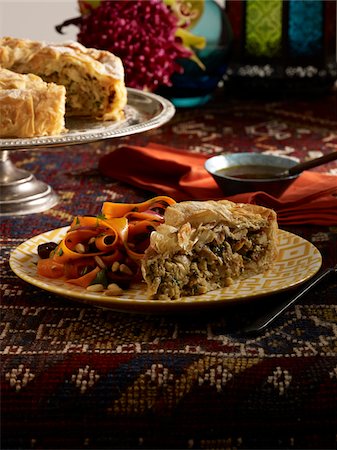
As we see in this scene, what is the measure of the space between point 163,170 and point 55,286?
1105mm

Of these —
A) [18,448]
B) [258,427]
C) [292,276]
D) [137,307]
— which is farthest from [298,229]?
[18,448]

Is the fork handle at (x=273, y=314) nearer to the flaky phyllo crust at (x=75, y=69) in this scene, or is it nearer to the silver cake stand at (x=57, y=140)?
the silver cake stand at (x=57, y=140)

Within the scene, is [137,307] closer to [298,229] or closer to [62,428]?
[62,428]

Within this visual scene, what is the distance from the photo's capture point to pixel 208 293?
1.73 m

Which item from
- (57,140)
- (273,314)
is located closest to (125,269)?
(273,314)

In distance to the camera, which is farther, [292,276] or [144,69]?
[144,69]

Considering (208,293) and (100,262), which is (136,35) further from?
(208,293)

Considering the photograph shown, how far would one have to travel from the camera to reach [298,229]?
2357 millimetres

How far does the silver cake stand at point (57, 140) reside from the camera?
2350 millimetres

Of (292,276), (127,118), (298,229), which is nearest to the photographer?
(292,276)

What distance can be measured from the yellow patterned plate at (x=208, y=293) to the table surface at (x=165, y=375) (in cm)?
4

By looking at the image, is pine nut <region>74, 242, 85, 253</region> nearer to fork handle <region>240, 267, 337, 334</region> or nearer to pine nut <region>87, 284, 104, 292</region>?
pine nut <region>87, 284, 104, 292</region>

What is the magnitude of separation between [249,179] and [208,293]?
0.83 metres

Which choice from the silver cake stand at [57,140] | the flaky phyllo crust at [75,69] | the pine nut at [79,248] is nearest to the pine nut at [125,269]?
the pine nut at [79,248]
